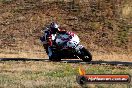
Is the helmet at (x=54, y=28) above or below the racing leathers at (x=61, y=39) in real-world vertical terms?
above

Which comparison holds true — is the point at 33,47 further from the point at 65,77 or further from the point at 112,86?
the point at 112,86

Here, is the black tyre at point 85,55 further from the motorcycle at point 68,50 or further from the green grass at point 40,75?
the green grass at point 40,75

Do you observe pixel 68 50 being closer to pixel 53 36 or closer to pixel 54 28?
pixel 53 36

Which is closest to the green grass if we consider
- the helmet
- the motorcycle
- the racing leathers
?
the motorcycle

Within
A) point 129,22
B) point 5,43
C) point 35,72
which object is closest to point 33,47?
point 5,43

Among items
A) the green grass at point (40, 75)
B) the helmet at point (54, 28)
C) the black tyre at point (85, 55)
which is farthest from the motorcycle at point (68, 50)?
the green grass at point (40, 75)

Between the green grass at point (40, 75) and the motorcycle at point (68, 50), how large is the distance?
1.40 meters

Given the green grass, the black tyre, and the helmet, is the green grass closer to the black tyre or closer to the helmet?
the black tyre

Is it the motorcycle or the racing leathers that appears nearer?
the racing leathers

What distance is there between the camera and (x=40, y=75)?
20203mm

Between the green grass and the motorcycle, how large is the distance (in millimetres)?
1401

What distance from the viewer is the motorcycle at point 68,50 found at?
27.3m

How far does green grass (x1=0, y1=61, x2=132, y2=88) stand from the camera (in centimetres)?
1671

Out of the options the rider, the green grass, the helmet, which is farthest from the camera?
the helmet
